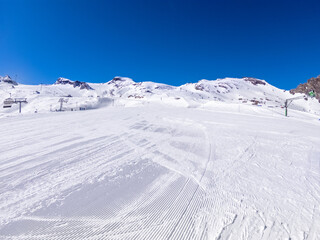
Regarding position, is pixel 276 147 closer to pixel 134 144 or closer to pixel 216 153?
pixel 216 153

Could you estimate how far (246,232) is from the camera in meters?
1.60

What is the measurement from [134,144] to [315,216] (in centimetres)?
373

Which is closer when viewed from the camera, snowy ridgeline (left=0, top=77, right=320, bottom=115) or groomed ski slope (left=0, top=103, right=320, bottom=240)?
groomed ski slope (left=0, top=103, right=320, bottom=240)

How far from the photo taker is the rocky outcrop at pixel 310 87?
92.6 metres

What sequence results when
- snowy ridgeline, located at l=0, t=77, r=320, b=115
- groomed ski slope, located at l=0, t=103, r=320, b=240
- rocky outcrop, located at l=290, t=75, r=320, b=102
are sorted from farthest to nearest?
rocky outcrop, located at l=290, t=75, r=320, b=102, snowy ridgeline, located at l=0, t=77, r=320, b=115, groomed ski slope, located at l=0, t=103, r=320, b=240

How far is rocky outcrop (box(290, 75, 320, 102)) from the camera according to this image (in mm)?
92600

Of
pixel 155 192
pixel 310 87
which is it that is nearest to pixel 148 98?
pixel 155 192

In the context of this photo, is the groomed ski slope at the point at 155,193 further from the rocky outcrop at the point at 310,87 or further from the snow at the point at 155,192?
the rocky outcrop at the point at 310,87

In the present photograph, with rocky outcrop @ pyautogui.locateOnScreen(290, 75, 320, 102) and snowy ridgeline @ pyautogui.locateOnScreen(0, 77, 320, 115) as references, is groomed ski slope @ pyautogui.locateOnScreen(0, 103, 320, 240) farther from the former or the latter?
rocky outcrop @ pyautogui.locateOnScreen(290, 75, 320, 102)

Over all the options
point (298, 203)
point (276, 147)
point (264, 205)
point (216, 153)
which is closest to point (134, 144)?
point (216, 153)

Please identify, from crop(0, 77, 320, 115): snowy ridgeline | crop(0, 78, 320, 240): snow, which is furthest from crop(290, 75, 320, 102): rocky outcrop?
crop(0, 78, 320, 240): snow

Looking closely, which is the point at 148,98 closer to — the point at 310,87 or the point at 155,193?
the point at 155,193

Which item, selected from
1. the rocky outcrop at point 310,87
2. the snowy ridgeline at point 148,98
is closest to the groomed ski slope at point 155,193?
the snowy ridgeline at point 148,98

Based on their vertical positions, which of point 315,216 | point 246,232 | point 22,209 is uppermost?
point 315,216
